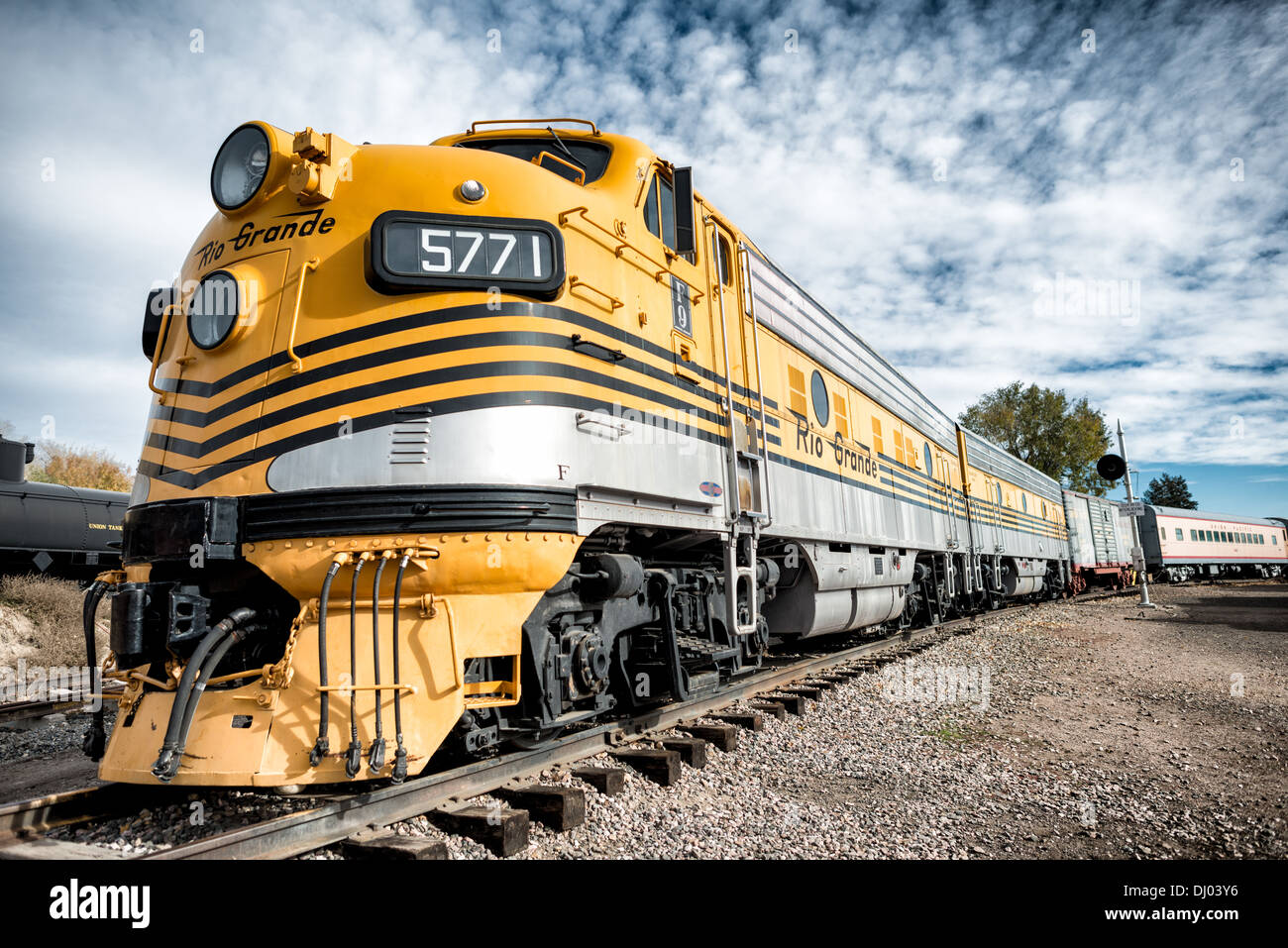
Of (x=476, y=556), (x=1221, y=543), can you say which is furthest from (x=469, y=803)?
(x=1221, y=543)

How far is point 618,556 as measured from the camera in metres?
4.42

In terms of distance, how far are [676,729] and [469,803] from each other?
82.8 inches

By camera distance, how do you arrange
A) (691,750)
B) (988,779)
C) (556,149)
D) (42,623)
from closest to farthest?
1. (988,779)
2. (691,750)
3. (556,149)
4. (42,623)

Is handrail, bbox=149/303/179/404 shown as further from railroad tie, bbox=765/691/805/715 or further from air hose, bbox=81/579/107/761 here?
railroad tie, bbox=765/691/805/715

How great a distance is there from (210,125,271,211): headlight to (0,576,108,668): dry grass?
1053cm

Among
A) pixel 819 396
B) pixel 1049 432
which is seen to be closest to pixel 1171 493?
pixel 1049 432

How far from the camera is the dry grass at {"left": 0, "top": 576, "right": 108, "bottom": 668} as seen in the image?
12.3m

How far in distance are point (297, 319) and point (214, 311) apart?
21.5 inches

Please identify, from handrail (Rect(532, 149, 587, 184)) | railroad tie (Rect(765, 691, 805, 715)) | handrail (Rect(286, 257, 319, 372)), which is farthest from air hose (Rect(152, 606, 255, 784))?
railroad tie (Rect(765, 691, 805, 715))

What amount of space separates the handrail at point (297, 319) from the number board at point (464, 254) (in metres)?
0.38

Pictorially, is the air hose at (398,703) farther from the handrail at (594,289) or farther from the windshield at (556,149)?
the windshield at (556,149)

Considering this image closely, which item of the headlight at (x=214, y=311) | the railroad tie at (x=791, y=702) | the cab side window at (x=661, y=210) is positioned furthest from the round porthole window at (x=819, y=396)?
the headlight at (x=214, y=311)

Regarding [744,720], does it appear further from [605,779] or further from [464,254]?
[464,254]

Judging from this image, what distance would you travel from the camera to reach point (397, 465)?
12.0 feet
